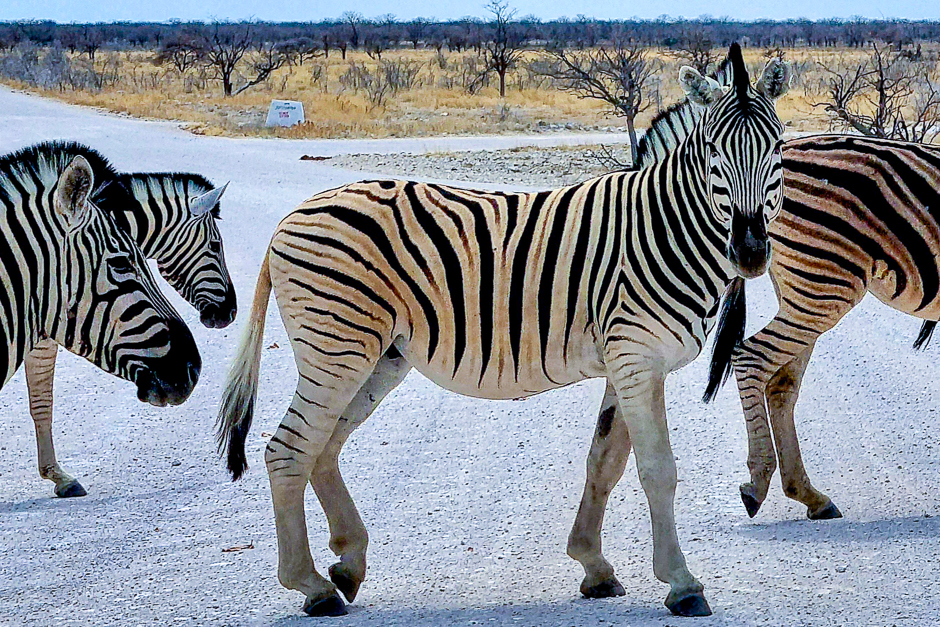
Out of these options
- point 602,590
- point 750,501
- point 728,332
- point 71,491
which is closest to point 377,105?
point 71,491

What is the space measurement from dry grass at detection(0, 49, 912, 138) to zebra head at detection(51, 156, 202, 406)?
20.9 metres

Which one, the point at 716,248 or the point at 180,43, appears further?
the point at 180,43

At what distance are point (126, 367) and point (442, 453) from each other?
253cm

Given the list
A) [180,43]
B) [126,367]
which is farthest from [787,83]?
[180,43]

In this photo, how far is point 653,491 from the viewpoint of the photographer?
411 centimetres

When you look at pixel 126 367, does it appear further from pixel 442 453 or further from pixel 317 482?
pixel 442 453

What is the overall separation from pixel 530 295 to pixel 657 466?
2.51 ft

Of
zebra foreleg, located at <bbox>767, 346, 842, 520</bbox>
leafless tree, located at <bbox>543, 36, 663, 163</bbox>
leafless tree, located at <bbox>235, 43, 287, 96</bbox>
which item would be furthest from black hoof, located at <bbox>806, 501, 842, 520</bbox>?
leafless tree, located at <bbox>235, 43, 287, 96</bbox>

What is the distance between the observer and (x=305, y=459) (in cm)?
429

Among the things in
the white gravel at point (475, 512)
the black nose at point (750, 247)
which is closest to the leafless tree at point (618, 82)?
the white gravel at point (475, 512)

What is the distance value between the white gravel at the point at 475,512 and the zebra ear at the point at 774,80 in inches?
72.2

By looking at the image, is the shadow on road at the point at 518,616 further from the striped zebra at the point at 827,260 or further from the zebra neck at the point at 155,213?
the zebra neck at the point at 155,213

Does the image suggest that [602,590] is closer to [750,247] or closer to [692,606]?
[692,606]

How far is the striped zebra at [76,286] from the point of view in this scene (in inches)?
154
